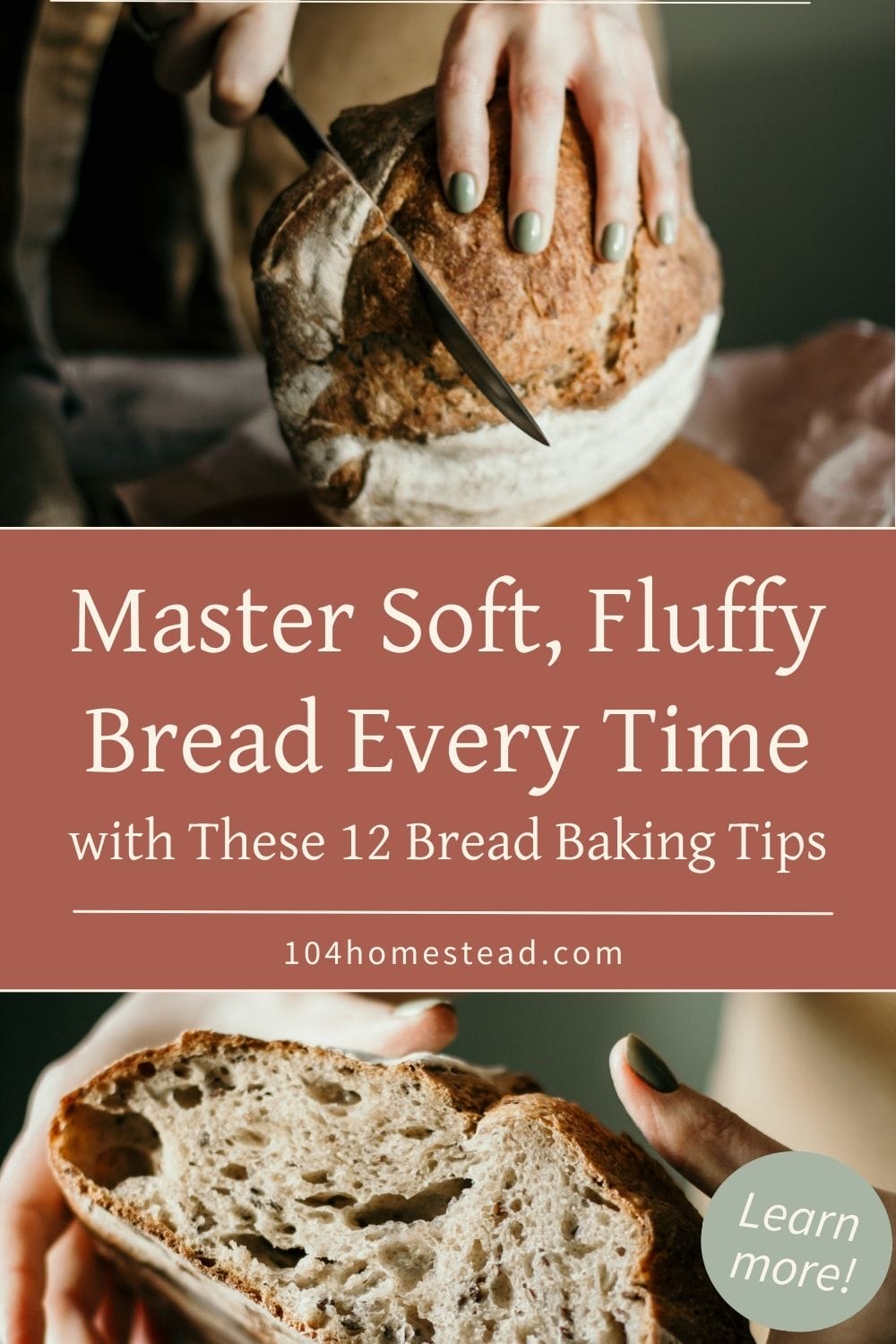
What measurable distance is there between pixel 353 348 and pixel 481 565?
0.13m

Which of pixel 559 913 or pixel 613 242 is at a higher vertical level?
pixel 613 242

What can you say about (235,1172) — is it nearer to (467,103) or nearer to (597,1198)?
(597,1198)

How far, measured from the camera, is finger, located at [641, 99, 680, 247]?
0.57 m

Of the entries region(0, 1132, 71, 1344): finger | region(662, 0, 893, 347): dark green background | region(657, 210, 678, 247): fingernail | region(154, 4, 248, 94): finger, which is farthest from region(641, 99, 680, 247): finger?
region(0, 1132, 71, 1344): finger

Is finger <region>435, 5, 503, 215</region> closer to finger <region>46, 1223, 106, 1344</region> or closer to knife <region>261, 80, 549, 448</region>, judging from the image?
knife <region>261, 80, 549, 448</region>

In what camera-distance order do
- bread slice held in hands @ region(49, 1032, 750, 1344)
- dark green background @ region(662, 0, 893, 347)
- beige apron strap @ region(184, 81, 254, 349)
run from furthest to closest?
beige apron strap @ region(184, 81, 254, 349), dark green background @ region(662, 0, 893, 347), bread slice held in hands @ region(49, 1032, 750, 1344)

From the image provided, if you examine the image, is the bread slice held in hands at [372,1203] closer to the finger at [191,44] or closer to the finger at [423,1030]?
the finger at [423,1030]

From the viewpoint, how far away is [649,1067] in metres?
0.60

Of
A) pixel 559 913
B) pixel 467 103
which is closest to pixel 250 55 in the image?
pixel 467 103

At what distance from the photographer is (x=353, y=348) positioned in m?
0.57

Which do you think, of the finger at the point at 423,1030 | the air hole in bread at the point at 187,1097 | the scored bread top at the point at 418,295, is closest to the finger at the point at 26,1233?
the air hole in bread at the point at 187,1097

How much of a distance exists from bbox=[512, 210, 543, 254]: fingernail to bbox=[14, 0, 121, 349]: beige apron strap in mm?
304

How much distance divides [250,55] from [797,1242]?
69 cm

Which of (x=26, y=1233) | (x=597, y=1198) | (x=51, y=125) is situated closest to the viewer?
(x=597, y=1198)
